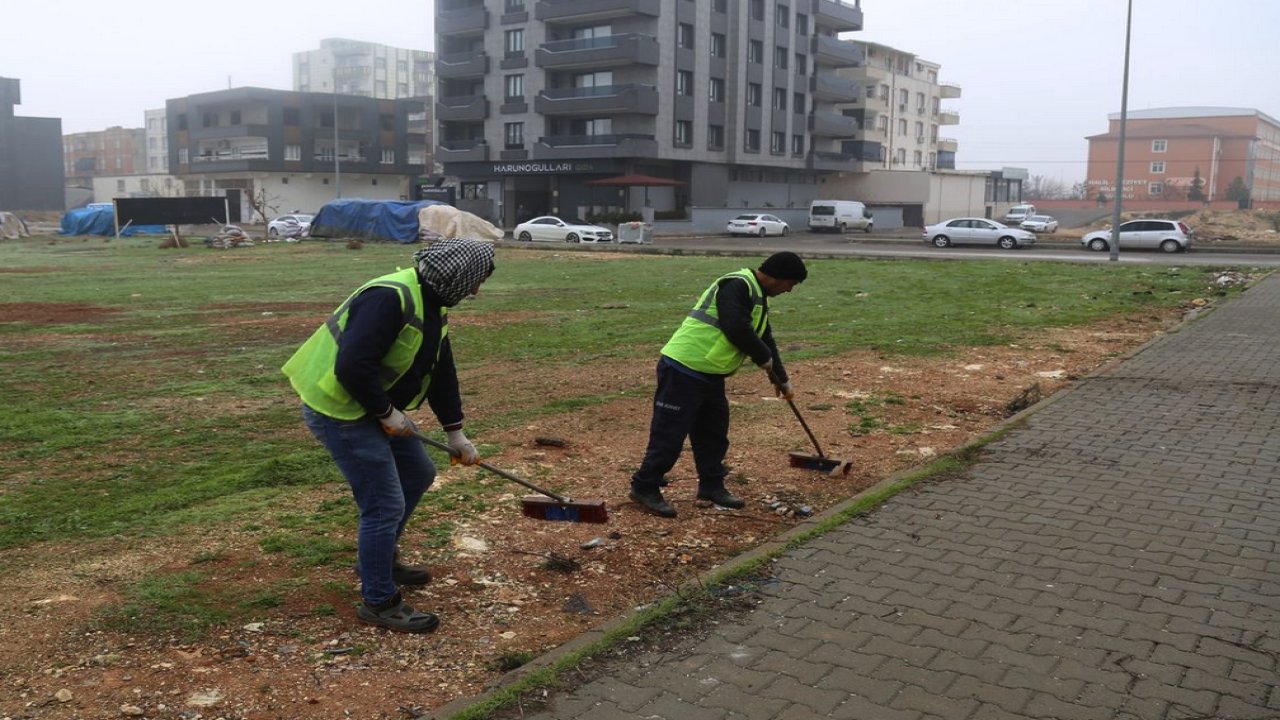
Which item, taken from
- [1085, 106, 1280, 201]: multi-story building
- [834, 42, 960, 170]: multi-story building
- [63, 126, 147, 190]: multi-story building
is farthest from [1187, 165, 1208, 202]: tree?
[63, 126, 147, 190]: multi-story building

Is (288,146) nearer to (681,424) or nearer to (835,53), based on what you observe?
(835,53)

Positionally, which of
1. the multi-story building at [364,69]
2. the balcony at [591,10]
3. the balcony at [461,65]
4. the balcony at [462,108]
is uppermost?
the multi-story building at [364,69]

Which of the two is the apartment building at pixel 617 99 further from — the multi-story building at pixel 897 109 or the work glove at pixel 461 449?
the work glove at pixel 461 449

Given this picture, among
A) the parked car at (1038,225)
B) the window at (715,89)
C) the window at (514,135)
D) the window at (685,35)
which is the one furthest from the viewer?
the window at (715,89)

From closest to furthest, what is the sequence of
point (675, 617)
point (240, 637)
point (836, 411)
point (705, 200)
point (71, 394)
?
point (240, 637) → point (675, 617) → point (836, 411) → point (71, 394) → point (705, 200)

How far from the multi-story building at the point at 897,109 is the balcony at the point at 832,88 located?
1273 mm

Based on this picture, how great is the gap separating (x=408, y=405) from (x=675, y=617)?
4.65ft

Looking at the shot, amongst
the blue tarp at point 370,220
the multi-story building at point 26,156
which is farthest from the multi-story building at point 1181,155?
the multi-story building at point 26,156

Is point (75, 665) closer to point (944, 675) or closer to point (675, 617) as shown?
point (675, 617)

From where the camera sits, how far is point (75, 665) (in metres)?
3.93

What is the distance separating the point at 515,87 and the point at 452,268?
6149 centimetres

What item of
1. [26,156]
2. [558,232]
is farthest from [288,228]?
[26,156]

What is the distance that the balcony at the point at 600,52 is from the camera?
57.9m

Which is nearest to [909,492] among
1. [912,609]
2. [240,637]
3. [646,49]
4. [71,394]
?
[912,609]
